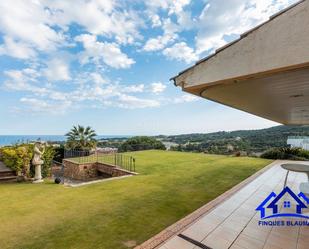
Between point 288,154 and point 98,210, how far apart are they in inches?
472

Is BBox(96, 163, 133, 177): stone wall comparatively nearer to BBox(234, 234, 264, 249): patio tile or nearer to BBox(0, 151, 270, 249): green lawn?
BBox(0, 151, 270, 249): green lawn

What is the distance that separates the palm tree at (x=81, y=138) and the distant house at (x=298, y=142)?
52.6 ft

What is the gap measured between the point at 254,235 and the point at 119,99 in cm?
2390

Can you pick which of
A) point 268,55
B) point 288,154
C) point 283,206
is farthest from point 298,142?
point 268,55

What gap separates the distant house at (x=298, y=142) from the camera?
12.9 m

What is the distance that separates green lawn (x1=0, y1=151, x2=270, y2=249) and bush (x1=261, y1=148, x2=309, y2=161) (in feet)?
22.0

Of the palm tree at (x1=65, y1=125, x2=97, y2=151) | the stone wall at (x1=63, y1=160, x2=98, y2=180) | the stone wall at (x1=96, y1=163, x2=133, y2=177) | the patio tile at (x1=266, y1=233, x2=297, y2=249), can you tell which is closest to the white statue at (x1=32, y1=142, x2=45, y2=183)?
the stone wall at (x1=96, y1=163, x2=133, y2=177)

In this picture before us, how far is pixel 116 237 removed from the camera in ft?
10.1

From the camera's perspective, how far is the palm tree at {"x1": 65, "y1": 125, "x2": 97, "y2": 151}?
1752 centimetres

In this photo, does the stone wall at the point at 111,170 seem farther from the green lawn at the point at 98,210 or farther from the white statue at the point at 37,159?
the white statue at the point at 37,159

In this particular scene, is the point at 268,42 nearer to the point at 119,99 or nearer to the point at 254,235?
the point at 254,235

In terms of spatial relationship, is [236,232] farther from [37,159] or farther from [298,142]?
[298,142]

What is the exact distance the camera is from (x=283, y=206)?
4410 mm

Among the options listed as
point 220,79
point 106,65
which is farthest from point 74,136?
point 220,79
